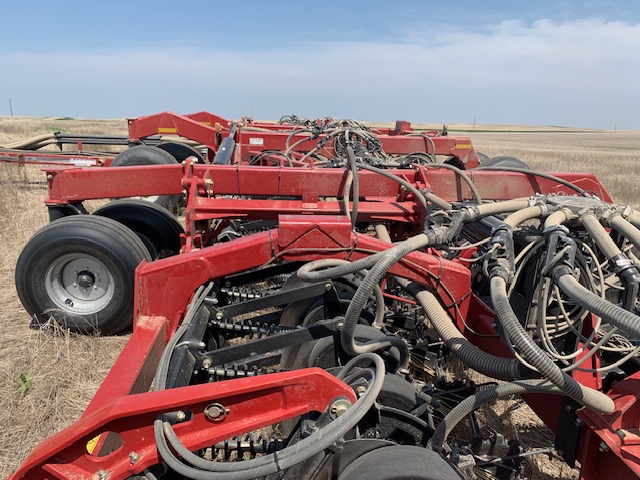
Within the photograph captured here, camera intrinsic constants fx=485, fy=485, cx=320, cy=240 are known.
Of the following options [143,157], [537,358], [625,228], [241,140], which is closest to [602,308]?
[537,358]

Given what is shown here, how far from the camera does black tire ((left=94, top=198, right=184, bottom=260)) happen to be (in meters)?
4.63

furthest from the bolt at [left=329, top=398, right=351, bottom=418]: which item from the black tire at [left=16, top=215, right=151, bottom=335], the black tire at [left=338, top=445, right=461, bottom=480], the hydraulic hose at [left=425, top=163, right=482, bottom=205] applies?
the black tire at [left=16, top=215, right=151, bottom=335]

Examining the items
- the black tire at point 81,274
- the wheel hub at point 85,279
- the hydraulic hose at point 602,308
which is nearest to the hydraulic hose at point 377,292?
the hydraulic hose at point 602,308

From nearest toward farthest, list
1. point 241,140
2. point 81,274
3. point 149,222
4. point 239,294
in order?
point 239,294
point 81,274
point 149,222
point 241,140

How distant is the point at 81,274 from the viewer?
374cm

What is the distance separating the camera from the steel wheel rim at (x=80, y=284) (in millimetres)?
3707

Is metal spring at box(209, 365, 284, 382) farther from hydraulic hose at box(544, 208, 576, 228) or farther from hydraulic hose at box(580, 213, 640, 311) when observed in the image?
hydraulic hose at box(580, 213, 640, 311)

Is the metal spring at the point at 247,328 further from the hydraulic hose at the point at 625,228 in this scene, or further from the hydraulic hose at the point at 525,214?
the hydraulic hose at the point at 625,228

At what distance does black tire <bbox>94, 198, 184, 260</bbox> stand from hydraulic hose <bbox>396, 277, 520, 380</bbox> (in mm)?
2984

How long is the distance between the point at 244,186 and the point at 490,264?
220 cm

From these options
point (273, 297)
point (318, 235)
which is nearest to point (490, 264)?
point (318, 235)

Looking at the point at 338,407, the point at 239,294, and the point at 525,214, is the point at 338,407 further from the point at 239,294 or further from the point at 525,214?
the point at 239,294

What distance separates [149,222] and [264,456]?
11.8ft

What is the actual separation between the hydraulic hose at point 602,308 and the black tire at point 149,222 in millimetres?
3725
